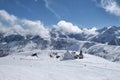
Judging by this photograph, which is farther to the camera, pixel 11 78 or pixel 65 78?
pixel 65 78

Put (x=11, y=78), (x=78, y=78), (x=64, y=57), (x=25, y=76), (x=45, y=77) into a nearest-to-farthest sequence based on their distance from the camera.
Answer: (x=11, y=78) → (x=25, y=76) → (x=45, y=77) → (x=78, y=78) → (x=64, y=57)

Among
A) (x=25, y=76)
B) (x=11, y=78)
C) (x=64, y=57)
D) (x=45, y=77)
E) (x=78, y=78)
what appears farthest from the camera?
(x=64, y=57)

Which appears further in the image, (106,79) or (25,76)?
(106,79)

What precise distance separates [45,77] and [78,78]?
6.44 metres

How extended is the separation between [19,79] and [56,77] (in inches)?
→ 269

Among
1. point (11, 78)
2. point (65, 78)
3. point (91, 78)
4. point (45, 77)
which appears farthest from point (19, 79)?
point (91, 78)

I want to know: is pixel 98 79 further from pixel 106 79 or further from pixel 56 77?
pixel 56 77

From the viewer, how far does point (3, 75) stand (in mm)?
26594

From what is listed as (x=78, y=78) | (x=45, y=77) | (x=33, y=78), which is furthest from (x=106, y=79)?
(x=33, y=78)

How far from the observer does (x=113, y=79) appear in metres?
36.0

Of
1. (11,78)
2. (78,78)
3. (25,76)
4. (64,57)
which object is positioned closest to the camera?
(11,78)

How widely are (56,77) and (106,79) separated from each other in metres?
9.37

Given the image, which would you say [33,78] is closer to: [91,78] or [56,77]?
[56,77]

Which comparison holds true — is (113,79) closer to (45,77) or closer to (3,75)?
(45,77)
